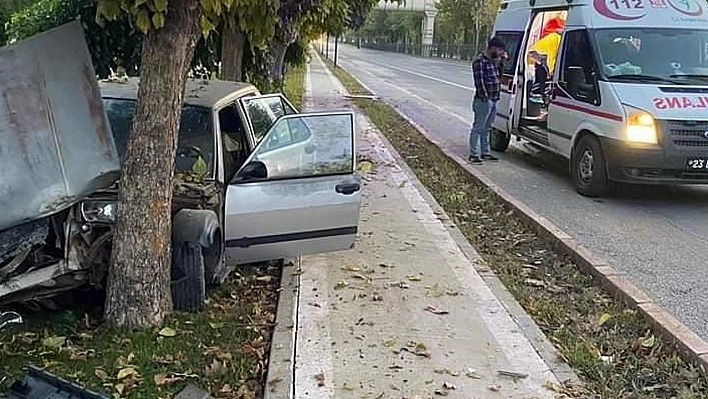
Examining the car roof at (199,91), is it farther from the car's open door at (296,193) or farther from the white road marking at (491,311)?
the white road marking at (491,311)

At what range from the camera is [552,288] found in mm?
6176

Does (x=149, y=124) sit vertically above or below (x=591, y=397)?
above

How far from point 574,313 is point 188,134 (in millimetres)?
3047

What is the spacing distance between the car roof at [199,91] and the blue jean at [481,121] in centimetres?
560

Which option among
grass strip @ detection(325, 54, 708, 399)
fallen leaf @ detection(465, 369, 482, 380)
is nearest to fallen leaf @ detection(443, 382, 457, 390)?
fallen leaf @ detection(465, 369, 482, 380)

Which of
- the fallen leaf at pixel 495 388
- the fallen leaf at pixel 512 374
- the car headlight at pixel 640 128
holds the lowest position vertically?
the fallen leaf at pixel 512 374

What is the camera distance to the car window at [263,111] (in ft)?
21.4

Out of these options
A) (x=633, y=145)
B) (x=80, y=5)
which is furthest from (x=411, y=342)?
(x=80, y=5)

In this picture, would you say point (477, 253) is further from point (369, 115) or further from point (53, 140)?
point (369, 115)

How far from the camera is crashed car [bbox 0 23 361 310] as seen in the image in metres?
4.21

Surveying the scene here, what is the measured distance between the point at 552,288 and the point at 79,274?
11.5ft

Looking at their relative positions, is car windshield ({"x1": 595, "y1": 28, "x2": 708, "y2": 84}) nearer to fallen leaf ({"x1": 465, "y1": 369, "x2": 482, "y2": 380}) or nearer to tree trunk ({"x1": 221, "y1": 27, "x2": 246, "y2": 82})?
tree trunk ({"x1": 221, "y1": 27, "x2": 246, "y2": 82})

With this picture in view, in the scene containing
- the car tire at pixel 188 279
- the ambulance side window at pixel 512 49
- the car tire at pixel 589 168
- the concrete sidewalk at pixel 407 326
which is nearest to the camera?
the concrete sidewalk at pixel 407 326

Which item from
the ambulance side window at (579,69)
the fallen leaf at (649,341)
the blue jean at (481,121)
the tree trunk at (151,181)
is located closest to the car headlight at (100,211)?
the tree trunk at (151,181)
